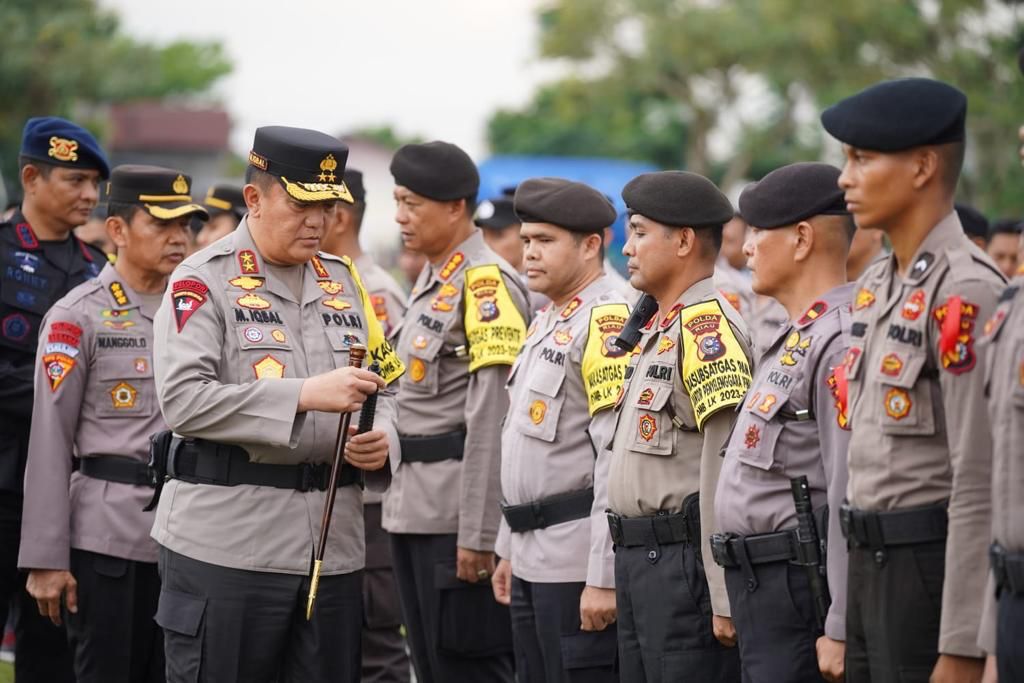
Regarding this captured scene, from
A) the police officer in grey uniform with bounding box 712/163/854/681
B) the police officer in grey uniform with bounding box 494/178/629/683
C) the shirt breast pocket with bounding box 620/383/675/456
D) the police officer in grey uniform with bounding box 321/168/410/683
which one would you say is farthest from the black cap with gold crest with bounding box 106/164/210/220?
the police officer in grey uniform with bounding box 712/163/854/681

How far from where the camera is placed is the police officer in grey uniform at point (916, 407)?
3.48m

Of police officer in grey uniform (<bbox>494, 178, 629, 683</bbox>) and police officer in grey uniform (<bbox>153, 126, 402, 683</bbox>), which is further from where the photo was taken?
police officer in grey uniform (<bbox>494, 178, 629, 683</bbox>)

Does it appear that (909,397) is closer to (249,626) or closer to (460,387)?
(249,626)

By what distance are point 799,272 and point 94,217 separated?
24.2ft

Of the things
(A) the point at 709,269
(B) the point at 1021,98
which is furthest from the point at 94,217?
(B) the point at 1021,98

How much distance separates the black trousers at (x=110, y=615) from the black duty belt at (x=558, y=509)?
5.44ft

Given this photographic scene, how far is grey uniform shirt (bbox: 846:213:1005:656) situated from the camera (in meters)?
3.46

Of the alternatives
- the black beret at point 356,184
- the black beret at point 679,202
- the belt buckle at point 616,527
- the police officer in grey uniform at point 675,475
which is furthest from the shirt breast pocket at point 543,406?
the black beret at point 356,184

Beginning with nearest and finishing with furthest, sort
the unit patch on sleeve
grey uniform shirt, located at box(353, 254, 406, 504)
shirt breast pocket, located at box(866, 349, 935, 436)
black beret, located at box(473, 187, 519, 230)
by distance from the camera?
shirt breast pocket, located at box(866, 349, 935, 436)
the unit patch on sleeve
grey uniform shirt, located at box(353, 254, 406, 504)
black beret, located at box(473, 187, 519, 230)

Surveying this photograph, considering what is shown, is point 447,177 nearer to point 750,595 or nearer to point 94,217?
point 750,595

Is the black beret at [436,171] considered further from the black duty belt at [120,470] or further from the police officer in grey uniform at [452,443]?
the black duty belt at [120,470]

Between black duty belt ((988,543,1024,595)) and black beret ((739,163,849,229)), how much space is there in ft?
5.33

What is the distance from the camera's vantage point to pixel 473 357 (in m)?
6.28

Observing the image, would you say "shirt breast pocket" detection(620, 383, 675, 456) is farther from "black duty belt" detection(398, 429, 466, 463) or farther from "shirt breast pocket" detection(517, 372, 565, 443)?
"black duty belt" detection(398, 429, 466, 463)
